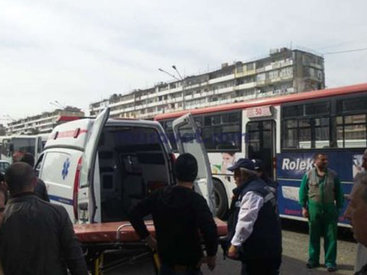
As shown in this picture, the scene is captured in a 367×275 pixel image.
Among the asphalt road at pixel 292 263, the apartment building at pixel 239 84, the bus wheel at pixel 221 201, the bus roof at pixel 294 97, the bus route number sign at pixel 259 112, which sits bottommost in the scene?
the asphalt road at pixel 292 263

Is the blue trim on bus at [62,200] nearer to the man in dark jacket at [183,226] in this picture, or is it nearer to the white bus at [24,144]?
the man in dark jacket at [183,226]

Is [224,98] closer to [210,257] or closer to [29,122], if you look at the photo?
[29,122]

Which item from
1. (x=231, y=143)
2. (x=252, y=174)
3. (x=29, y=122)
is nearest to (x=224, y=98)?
(x=29, y=122)

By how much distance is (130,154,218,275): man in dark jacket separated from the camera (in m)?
3.54

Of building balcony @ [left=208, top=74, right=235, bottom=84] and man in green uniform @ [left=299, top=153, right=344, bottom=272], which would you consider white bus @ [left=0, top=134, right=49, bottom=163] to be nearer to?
man in green uniform @ [left=299, top=153, right=344, bottom=272]

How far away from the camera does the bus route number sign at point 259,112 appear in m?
10.6

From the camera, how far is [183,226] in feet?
11.7

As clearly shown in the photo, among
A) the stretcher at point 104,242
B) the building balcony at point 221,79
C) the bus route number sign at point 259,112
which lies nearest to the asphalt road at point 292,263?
the stretcher at point 104,242

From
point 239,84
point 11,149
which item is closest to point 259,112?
point 11,149

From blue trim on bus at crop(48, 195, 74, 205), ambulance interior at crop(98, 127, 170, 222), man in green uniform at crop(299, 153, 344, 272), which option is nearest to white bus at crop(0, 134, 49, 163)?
ambulance interior at crop(98, 127, 170, 222)

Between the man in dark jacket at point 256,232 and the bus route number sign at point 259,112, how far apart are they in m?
6.41

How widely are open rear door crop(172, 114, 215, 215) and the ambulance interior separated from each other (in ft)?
3.21

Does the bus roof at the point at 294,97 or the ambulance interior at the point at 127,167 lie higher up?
the bus roof at the point at 294,97

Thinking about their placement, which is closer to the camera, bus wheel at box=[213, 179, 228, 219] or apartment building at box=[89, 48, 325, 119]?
bus wheel at box=[213, 179, 228, 219]
